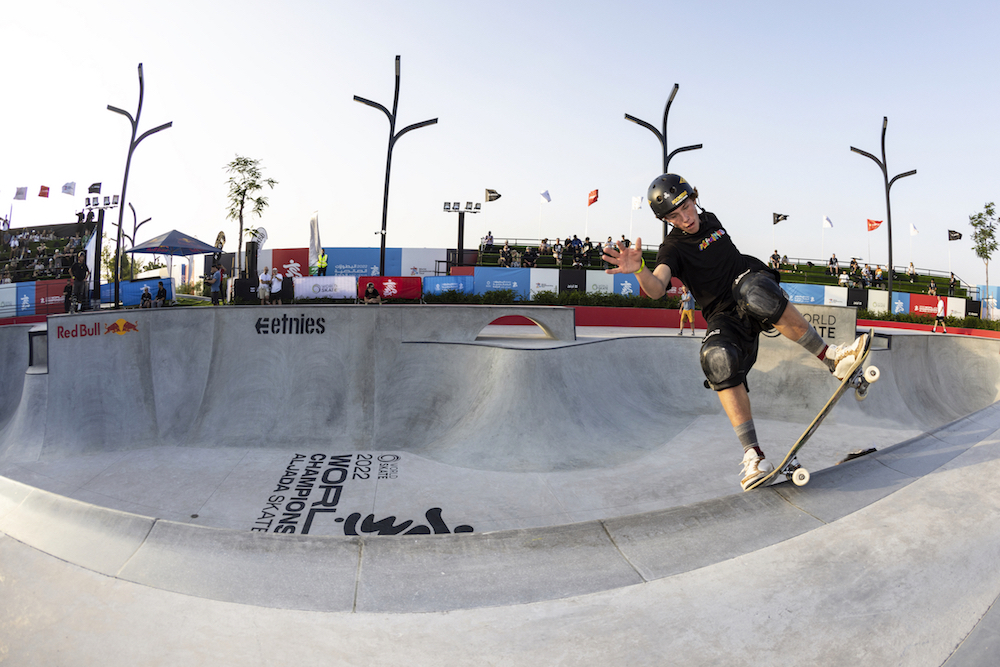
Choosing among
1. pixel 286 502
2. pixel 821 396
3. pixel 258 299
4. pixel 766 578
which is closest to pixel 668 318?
pixel 821 396

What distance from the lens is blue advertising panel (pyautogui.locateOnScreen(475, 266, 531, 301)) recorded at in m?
24.4

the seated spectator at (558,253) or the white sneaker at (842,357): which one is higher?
the seated spectator at (558,253)

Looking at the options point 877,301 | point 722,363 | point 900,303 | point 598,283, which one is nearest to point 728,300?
point 722,363

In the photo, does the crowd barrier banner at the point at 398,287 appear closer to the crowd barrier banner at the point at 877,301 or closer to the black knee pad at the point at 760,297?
the black knee pad at the point at 760,297

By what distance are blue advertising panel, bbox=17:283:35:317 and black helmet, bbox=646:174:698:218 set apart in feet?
82.6

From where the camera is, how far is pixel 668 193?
11.7ft

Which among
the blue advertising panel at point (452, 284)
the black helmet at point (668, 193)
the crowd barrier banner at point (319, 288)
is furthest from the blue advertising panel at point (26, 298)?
the black helmet at point (668, 193)

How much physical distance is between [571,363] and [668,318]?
13182mm

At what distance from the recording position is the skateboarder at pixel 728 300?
11.5 ft

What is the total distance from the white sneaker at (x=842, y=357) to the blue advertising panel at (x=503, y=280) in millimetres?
20407

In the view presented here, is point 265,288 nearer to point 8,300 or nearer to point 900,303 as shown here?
point 8,300

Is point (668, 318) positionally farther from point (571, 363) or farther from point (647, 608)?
point (647, 608)

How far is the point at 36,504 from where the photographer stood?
3.00m

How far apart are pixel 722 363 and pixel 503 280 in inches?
841
